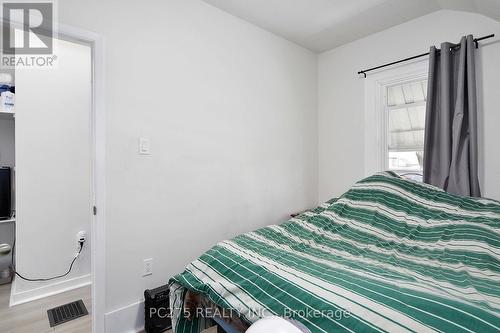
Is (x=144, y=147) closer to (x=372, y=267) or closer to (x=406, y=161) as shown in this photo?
(x=372, y=267)

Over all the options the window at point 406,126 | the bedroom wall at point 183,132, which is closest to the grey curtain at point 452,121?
the window at point 406,126

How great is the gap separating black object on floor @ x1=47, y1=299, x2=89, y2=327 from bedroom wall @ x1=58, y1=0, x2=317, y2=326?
515mm

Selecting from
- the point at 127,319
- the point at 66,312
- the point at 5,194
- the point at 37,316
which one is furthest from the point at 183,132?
the point at 5,194

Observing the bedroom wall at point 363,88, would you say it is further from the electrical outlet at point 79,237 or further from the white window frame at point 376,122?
the electrical outlet at point 79,237

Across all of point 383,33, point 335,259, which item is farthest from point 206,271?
point 383,33

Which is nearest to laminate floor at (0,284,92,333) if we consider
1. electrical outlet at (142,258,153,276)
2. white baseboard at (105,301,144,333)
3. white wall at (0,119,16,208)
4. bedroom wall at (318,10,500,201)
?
white baseboard at (105,301,144,333)

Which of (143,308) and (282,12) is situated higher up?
(282,12)

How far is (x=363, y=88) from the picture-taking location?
9.41ft

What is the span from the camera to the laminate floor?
6.03 ft

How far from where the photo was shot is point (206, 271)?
4.35 ft

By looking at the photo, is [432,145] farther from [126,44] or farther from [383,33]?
[126,44]

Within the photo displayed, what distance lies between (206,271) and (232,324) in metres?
0.29

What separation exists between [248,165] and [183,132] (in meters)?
0.75

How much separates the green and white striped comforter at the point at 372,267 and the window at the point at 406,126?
67 centimetres
